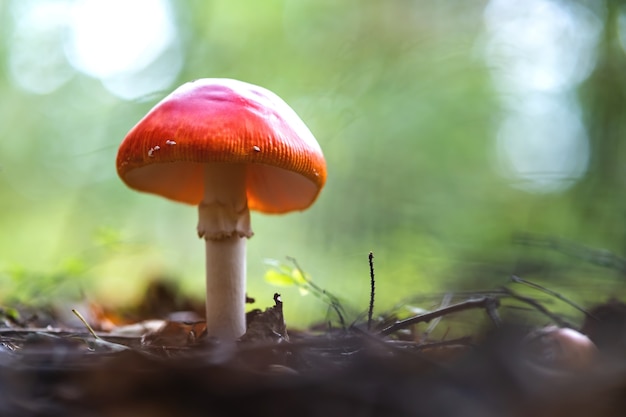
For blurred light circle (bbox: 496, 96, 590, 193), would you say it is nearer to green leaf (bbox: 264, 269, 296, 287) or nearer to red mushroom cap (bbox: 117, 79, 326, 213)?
green leaf (bbox: 264, 269, 296, 287)

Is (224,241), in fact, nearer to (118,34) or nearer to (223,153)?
(223,153)

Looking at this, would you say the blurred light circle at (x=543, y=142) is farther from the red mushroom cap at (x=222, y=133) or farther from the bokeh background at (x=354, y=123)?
the red mushroom cap at (x=222, y=133)

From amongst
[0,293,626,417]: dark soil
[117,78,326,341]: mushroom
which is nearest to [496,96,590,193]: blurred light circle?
[117,78,326,341]: mushroom

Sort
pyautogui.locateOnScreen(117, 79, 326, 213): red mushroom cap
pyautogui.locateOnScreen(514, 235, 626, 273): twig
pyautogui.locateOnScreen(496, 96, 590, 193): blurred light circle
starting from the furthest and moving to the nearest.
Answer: pyautogui.locateOnScreen(496, 96, 590, 193): blurred light circle < pyautogui.locateOnScreen(514, 235, 626, 273): twig < pyautogui.locateOnScreen(117, 79, 326, 213): red mushroom cap

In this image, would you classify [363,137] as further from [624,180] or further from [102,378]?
[102,378]

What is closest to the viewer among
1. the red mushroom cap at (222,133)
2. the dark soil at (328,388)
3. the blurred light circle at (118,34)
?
the dark soil at (328,388)

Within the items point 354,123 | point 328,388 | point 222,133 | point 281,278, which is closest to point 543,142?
point 354,123

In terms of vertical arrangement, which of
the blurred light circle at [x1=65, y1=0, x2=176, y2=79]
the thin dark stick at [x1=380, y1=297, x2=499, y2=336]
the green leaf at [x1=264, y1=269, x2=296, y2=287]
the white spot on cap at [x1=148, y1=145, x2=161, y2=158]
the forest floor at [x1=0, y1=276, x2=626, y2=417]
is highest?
the blurred light circle at [x1=65, y1=0, x2=176, y2=79]

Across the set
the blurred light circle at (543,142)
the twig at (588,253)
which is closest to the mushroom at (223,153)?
the twig at (588,253)
